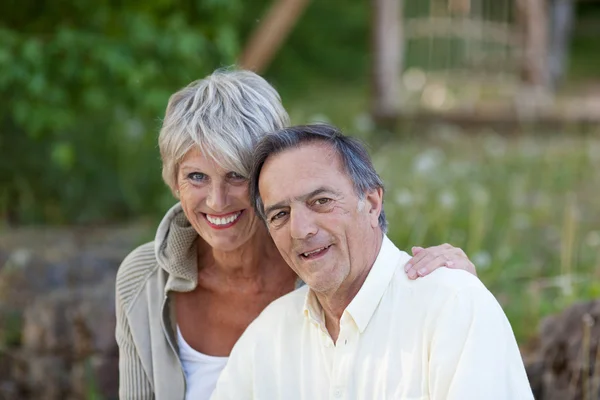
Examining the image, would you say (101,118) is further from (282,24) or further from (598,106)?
(598,106)

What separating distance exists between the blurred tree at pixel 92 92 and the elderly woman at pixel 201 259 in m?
1.72

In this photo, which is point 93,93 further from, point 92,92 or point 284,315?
point 284,315

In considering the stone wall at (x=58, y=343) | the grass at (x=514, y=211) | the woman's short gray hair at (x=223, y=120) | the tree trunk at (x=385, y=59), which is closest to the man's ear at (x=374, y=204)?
the woman's short gray hair at (x=223, y=120)

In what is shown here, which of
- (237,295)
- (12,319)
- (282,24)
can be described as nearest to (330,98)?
(282,24)

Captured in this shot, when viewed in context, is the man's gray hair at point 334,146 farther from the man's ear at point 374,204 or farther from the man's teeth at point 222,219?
the man's teeth at point 222,219

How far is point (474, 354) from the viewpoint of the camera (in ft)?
6.72

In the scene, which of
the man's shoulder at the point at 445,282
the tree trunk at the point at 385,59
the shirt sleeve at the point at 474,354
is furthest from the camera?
the tree trunk at the point at 385,59

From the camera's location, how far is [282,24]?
757cm

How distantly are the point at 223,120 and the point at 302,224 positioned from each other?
456mm

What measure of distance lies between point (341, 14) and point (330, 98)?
338 centimetres

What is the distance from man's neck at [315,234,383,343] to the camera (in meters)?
2.26

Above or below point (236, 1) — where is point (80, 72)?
below

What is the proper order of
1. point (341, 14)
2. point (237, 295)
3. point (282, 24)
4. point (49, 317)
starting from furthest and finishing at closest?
point (341, 14)
point (282, 24)
point (49, 317)
point (237, 295)

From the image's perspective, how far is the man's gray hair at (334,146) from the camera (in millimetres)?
2219
